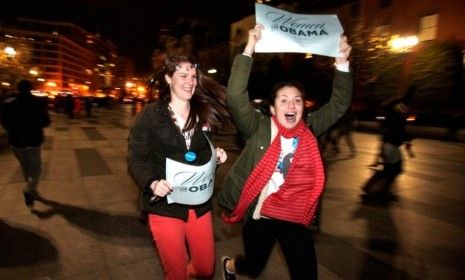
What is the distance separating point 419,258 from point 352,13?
2611 cm

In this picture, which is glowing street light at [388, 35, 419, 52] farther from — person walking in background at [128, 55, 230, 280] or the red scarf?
person walking in background at [128, 55, 230, 280]

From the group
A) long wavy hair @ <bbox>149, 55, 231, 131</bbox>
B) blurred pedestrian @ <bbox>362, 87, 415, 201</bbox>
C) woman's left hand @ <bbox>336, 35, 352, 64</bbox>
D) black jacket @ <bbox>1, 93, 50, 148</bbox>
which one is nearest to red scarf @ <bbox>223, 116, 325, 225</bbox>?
long wavy hair @ <bbox>149, 55, 231, 131</bbox>

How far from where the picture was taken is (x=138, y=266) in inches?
156

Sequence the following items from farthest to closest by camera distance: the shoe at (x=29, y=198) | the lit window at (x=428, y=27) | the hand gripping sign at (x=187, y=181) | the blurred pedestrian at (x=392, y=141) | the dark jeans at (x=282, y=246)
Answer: the lit window at (x=428, y=27) < the blurred pedestrian at (x=392, y=141) < the shoe at (x=29, y=198) < the dark jeans at (x=282, y=246) < the hand gripping sign at (x=187, y=181)

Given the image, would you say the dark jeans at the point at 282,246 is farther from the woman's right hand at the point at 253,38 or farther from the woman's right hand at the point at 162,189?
the woman's right hand at the point at 253,38

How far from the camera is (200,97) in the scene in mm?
3125

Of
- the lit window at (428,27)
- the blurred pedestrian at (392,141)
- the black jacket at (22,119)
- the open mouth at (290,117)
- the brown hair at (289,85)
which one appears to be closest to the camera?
the open mouth at (290,117)

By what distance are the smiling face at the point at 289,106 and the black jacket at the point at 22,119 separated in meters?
4.52

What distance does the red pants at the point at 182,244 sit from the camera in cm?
268

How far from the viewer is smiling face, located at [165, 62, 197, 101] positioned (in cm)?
282

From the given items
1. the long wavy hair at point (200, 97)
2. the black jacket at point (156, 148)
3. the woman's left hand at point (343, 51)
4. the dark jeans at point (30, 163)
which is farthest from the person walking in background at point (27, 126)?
the woman's left hand at point (343, 51)

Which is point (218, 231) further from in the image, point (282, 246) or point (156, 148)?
point (156, 148)

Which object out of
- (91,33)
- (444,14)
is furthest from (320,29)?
(91,33)

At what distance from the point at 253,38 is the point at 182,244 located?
1.63 metres
